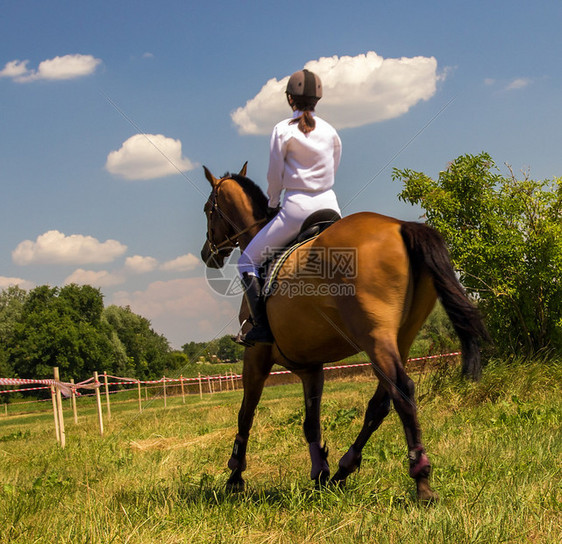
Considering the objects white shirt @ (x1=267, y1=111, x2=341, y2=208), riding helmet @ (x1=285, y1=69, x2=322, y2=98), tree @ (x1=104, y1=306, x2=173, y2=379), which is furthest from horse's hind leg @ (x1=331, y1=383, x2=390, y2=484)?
tree @ (x1=104, y1=306, x2=173, y2=379)

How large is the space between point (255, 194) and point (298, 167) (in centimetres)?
106

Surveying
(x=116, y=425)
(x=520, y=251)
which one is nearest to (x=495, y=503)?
(x=520, y=251)

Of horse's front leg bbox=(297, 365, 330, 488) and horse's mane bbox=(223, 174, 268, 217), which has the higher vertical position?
horse's mane bbox=(223, 174, 268, 217)

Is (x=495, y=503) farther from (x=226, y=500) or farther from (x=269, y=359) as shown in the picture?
(x=269, y=359)

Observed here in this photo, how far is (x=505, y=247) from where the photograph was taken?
1048 cm

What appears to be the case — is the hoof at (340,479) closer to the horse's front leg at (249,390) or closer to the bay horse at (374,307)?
the bay horse at (374,307)

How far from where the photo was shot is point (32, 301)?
6309cm

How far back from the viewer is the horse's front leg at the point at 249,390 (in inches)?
198

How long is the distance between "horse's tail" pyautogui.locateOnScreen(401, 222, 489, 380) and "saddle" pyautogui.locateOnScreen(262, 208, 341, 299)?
0.84 metres

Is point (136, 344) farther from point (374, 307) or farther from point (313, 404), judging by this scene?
point (374, 307)

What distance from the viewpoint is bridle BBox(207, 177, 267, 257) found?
541 cm

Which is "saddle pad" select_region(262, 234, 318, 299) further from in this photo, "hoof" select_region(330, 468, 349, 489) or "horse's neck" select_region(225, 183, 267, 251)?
"hoof" select_region(330, 468, 349, 489)

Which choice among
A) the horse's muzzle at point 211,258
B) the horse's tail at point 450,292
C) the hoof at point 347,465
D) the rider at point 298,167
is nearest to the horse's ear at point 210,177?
the horse's muzzle at point 211,258

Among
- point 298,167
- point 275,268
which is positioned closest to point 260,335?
point 275,268
